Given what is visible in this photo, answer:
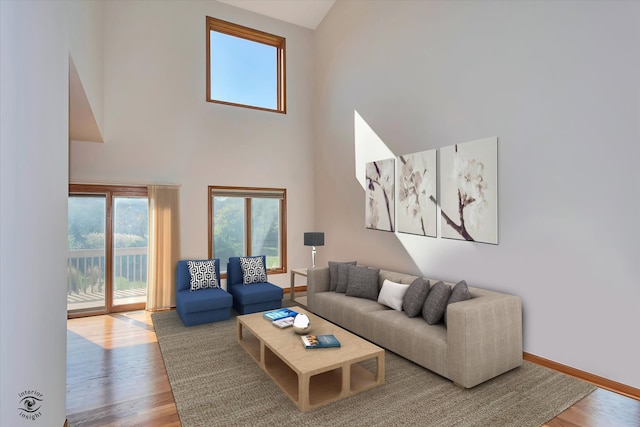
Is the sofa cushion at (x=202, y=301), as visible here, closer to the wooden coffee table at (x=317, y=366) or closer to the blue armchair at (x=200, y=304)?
the blue armchair at (x=200, y=304)

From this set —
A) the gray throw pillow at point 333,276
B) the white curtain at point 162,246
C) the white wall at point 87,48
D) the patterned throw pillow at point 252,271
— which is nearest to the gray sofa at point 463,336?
the gray throw pillow at point 333,276

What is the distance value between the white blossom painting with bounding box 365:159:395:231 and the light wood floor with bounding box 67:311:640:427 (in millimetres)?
3054

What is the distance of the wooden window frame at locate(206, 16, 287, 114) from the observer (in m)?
6.17

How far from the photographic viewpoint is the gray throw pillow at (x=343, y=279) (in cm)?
501


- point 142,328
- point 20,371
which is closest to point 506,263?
point 20,371

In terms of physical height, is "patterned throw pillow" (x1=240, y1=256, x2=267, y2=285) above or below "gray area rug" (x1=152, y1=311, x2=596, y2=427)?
above

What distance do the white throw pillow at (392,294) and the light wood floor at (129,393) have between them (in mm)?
1819

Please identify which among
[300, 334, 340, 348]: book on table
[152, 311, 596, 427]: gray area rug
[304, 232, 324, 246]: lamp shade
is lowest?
[152, 311, 596, 427]: gray area rug

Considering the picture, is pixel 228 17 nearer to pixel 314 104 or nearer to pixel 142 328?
pixel 314 104

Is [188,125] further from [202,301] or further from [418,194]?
[418,194]

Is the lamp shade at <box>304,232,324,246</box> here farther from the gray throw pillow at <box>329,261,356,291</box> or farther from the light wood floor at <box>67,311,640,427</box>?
the light wood floor at <box>67,311,640,427</box>

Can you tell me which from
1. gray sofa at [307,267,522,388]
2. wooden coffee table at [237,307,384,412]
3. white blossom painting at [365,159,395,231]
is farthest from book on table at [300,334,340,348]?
white blossom painting at [365,159,395,231]

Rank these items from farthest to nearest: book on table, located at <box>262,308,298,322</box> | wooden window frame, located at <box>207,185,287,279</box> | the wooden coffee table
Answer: wooden window frame, located at <box>207,185,287,279</box> < book on table, located at <box>262,308,298,322</box> < the wooden coffee table

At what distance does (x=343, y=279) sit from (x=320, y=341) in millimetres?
1963
